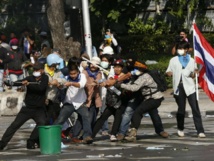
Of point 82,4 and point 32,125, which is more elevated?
point 82,4

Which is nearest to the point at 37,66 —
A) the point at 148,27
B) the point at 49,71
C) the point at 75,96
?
the point at 75,96

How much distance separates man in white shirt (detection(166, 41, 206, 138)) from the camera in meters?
19.5

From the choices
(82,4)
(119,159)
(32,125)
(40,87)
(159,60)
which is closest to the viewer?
(119,159)

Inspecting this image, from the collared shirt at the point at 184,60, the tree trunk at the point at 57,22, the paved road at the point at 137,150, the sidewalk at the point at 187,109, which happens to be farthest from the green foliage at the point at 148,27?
the collared shirt at the point at 184,60

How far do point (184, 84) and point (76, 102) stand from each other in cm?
219

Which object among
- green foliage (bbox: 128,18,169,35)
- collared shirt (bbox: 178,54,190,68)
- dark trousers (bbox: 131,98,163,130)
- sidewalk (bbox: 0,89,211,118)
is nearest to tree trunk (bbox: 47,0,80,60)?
green foliage (bbox: 128,18,169,35)

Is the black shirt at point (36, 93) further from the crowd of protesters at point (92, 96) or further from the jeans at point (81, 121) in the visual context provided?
the jeans at point (81, 121)

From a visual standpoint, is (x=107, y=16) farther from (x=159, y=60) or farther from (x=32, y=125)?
(x=32, y=125)

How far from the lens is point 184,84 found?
19562 millimetres

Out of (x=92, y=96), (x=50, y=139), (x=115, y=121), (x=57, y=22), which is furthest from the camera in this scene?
Result: (x=57, y=22)

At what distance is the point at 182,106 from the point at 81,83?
2.28m

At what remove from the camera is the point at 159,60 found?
34719mm

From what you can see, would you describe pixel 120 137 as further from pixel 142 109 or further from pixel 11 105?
pixel 11 105

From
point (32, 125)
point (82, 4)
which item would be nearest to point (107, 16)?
point (82, 4)
